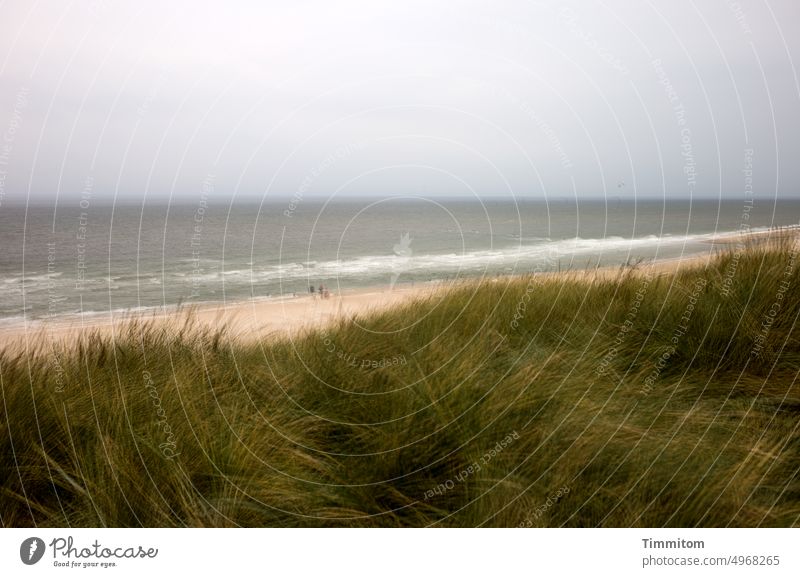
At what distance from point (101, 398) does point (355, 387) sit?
51.7 inches

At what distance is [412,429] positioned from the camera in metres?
2.61

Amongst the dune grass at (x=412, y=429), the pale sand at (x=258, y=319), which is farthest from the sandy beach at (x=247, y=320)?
the dune grass at (x=412, y=429)

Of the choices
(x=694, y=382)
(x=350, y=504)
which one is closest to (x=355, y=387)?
(x=350, y=504)

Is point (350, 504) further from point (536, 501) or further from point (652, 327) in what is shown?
point (652, 327)
